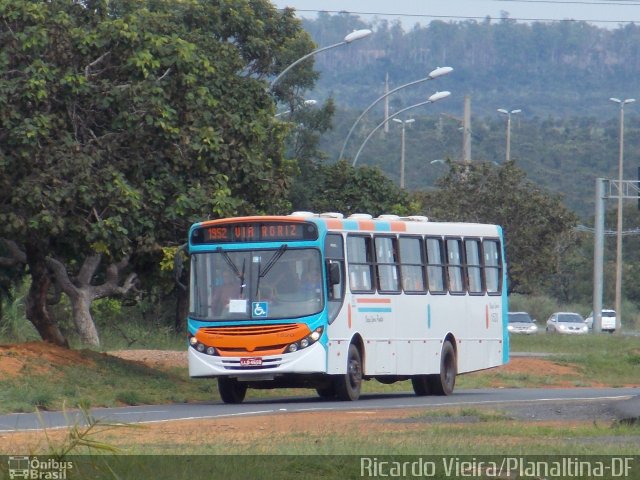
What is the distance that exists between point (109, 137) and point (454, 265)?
671 centimetres

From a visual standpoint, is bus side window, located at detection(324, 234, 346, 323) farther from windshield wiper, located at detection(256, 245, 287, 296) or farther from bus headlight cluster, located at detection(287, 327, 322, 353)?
windshield wiper, located at detection(256, 245, 287, 296)

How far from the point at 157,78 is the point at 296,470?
46.9 feet

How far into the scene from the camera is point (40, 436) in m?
13.9

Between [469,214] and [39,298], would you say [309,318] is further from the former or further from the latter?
[469,214]

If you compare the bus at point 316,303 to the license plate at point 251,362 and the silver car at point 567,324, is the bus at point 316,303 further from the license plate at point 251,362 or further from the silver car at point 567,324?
the silver car at point 567,324

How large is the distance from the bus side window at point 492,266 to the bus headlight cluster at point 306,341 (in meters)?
6.39

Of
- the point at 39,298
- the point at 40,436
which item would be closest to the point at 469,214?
the point at 39,298

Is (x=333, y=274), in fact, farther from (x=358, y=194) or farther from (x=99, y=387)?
(x=358, y=194)

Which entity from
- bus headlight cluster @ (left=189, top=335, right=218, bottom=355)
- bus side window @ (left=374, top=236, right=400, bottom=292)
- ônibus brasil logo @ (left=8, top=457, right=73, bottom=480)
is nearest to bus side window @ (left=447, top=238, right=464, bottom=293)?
bus side window @ (left=374, top=236, right=400, bottom=292)

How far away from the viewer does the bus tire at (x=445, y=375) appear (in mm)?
25125

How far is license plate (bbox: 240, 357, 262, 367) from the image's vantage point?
21.3 meters

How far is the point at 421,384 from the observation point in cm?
2547

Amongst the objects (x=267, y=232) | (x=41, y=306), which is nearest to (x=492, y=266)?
(x=267, y=232)

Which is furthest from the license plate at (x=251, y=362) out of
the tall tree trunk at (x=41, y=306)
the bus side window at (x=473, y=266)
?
the bus side window at (x=473, y=266)
